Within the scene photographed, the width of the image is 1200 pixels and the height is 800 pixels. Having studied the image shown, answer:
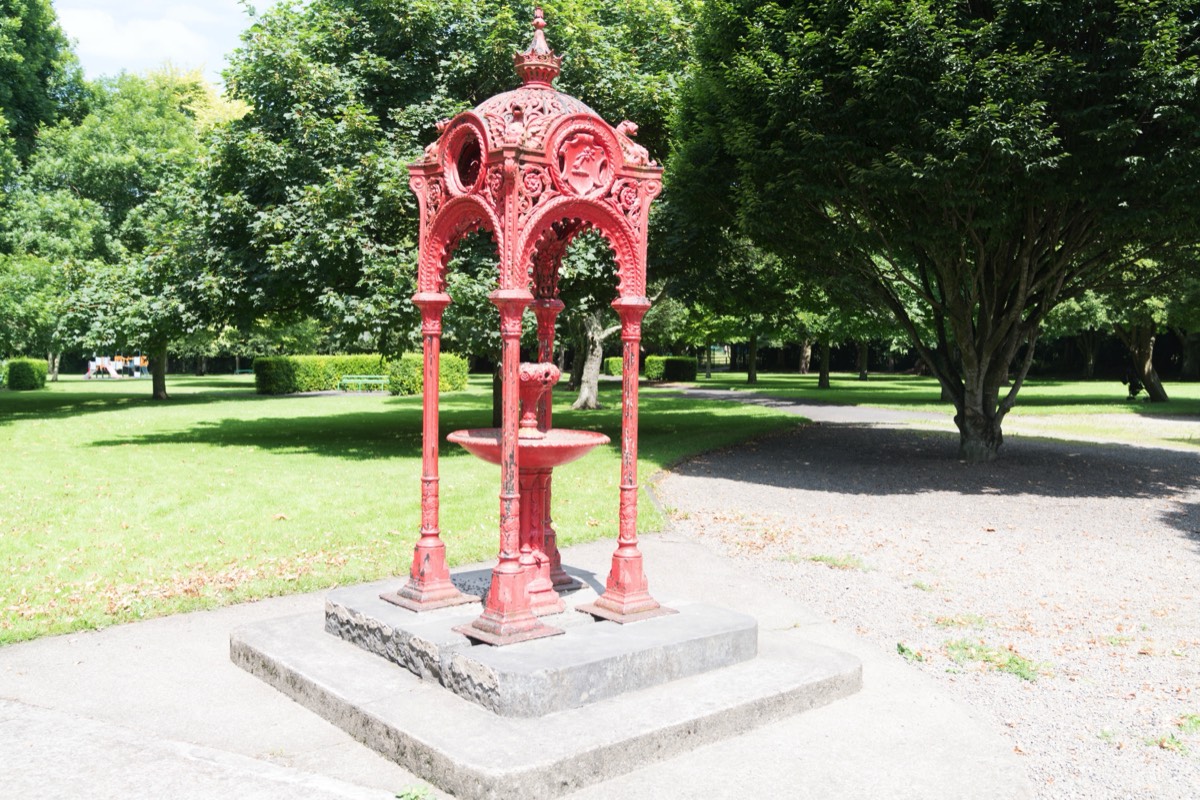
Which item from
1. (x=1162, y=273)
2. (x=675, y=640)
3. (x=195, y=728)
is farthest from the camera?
(x=1162, y=273)

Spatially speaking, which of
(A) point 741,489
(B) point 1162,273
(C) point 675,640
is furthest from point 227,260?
(B) point 1162,273

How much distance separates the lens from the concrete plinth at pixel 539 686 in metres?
4.38

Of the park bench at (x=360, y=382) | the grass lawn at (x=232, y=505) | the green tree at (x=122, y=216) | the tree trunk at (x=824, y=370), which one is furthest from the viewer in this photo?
the tree trunk at (x=824, y=370)

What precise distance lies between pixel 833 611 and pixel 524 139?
4453 mm

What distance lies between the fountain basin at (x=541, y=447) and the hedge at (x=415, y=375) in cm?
3122

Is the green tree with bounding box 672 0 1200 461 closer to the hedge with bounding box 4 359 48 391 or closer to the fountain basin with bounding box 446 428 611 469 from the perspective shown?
the fountain basin with bounding box 446 428 611 469

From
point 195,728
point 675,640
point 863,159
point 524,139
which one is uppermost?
point 863,159

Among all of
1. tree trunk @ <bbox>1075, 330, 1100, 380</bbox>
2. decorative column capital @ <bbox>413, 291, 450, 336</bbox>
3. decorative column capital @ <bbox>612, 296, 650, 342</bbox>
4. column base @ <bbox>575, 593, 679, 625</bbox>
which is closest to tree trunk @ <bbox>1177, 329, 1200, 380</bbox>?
tree trunk @ <bbox>1075, 330, 1100, 380</bbox>

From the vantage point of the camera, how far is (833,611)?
745 centimetres

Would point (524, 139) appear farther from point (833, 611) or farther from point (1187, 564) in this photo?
point (1187, 564)

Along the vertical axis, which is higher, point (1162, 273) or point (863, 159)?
point (863, 159)

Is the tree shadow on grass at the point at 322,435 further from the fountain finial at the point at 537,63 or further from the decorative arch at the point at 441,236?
the fountain finial at the point at 537,63

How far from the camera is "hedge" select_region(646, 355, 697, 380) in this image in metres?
48.9

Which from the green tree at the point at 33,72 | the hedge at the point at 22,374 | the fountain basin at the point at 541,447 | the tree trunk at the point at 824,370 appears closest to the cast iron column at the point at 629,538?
the fountain basin at the point at 541,447
